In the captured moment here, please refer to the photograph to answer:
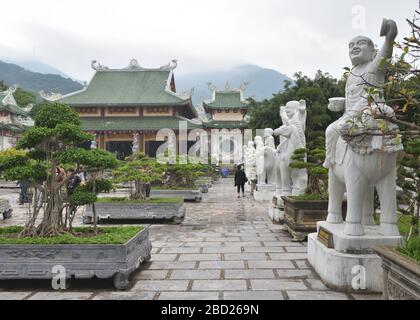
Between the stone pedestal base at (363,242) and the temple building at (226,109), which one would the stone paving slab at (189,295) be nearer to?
the stone pedestal base at (363,242)

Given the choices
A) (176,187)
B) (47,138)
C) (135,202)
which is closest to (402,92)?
(47,138)

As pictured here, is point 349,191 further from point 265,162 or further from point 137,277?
point 265,162

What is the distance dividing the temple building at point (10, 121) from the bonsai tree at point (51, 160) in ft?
110

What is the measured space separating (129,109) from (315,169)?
1125 inches

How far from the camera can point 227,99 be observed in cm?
3775

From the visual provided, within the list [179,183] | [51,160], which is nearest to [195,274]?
[51,160]

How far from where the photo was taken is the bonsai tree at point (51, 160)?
5195 millimetres

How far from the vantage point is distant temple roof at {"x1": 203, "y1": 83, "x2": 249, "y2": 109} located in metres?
36.5

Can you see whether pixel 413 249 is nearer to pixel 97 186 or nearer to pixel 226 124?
pixel 97 186

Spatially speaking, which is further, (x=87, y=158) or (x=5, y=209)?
(x=5, y=209)

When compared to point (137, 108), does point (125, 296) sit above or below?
below

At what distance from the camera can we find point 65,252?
464 centimetres

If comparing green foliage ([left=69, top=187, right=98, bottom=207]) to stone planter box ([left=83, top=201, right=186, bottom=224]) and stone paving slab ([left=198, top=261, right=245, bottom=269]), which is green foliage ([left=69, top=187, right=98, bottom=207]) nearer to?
stone paving slab ([left=198, top=261, right=245, bottom=269])

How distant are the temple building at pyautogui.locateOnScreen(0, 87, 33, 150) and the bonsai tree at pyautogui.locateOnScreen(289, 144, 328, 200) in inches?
1307
